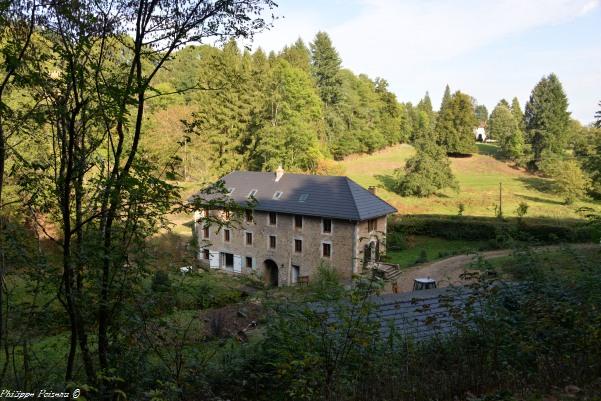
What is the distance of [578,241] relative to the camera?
31922mm

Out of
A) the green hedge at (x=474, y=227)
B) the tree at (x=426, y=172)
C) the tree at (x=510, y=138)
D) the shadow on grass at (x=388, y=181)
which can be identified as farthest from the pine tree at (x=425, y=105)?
the green hedge at (x=474, y=227)

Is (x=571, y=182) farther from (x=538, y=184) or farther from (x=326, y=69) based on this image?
(x=326, y=69)

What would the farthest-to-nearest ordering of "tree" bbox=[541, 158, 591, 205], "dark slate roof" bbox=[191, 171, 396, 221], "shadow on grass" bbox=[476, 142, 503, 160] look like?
"shadow on grass" bbox=[476, 142, 503, 160] → "tree" bbox=[541, 158, 591, 205] → "dark slate roof" bbox=[191, 171, 396, 221]

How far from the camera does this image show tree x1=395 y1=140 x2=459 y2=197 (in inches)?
1839

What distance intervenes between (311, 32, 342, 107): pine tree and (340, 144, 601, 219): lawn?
31.0ft

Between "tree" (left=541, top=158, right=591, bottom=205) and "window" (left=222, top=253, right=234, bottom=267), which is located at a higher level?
"tree" (left=541, top=158, right=591, bottom=205)

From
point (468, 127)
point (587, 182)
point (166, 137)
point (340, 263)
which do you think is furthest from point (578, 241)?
point (468, 127)

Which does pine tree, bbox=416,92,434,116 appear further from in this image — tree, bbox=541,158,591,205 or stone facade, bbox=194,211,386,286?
stone facade, bbox=194,211,386,286

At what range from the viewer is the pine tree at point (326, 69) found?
219ft

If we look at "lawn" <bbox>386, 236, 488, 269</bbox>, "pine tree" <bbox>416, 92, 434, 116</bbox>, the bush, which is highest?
"pine tree" <bbox>416, 92, 434, 116</bbox>

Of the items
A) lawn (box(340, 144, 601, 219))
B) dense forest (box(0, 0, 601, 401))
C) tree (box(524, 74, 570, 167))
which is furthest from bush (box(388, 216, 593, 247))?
tree (box(524, 74, 570, 167))

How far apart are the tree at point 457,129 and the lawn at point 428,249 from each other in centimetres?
3438

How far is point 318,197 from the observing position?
1153 inches

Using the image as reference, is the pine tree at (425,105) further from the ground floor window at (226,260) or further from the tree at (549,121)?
the ground floor window at (226,260)
